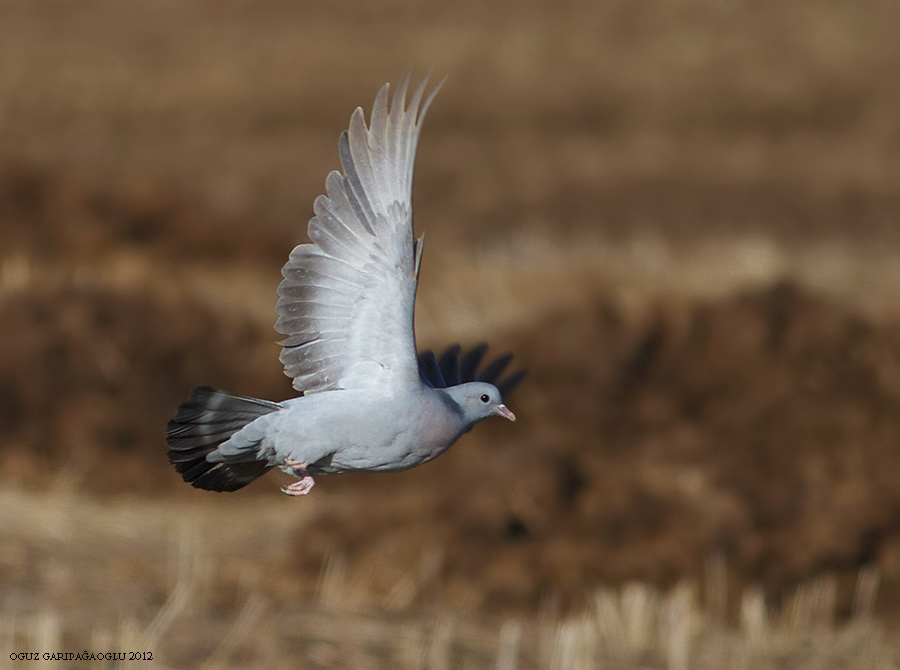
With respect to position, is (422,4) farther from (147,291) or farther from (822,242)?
(147,291)

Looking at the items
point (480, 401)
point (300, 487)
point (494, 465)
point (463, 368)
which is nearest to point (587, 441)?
point (494, 465)

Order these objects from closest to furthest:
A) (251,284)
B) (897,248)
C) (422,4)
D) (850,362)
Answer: (850,362) → (251,284) → (897,248) → (422,4)

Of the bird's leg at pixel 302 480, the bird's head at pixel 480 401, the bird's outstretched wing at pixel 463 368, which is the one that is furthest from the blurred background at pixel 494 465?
the bird's leg at pixel 302 480

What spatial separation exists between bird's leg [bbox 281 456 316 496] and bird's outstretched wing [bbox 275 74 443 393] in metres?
0.33

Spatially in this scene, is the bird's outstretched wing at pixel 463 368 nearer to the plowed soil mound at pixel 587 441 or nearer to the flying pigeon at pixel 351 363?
the flying pigeon at pixel 351 363

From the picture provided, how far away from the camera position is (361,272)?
5266 mm

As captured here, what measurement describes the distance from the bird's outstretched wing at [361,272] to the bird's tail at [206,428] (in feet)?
0.74

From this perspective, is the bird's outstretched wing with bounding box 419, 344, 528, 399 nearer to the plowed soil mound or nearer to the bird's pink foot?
the bird's pink foot

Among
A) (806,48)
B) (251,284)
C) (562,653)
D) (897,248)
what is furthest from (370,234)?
(806,48)

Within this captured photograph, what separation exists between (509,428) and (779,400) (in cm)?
231

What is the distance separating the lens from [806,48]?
33.2 m

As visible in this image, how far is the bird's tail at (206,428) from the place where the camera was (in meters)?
5.13

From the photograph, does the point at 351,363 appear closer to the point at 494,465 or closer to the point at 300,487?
the point at 300,487

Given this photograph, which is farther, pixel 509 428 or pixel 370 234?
pixel 509 428
